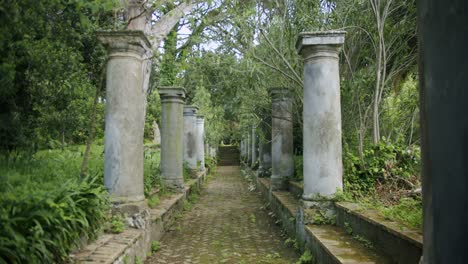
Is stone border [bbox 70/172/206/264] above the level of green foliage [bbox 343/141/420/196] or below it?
below

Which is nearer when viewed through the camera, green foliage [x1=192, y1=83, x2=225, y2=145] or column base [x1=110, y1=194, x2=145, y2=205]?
column base [x1=110, y1=194, x2=145, y2=205]

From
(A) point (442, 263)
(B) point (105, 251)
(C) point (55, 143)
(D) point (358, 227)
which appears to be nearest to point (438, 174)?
(A) point (442, 263)

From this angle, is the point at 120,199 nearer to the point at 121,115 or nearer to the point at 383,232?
the point at 121,115

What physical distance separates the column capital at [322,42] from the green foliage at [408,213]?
2.23m

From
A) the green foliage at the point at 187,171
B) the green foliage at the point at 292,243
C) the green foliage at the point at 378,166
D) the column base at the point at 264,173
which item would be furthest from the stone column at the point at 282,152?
the green foliage at the point at 187,171

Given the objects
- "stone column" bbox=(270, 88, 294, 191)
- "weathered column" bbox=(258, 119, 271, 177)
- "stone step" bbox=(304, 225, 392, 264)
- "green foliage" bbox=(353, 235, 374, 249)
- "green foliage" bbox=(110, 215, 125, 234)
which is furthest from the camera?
"weathered column" bbox=(258, 119, 271, 177)

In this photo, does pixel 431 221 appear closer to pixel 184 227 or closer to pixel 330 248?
pixel 330 248

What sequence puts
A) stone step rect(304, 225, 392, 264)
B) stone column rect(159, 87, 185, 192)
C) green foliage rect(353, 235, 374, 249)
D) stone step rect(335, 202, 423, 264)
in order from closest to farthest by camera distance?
stone step rect(335, 202, 423, 264) → stone step rect(304, 225, 392, 264) → green foliage rect(353, 235, 374, 249) → stone column rect(159, 87, 185, 192)

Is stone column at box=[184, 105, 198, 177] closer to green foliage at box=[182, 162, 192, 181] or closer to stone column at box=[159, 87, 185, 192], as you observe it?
Answer: green foliage at box=[182, 162, 192, 181]

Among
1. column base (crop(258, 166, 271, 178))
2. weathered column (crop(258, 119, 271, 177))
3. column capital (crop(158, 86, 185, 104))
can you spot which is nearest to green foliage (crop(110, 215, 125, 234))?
column capital (crop(158, 86, 185, 104))

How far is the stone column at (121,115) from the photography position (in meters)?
5.27

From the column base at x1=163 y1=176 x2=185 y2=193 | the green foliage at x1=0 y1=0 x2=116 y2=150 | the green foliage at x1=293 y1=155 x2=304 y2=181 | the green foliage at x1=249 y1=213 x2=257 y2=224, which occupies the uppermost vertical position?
the green foliage at x1=0 y1=0 x2=116 y2=150

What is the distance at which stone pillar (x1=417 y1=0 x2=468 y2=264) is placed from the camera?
1.61 meters

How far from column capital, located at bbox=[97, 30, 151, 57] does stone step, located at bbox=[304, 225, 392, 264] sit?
3.43 meters
